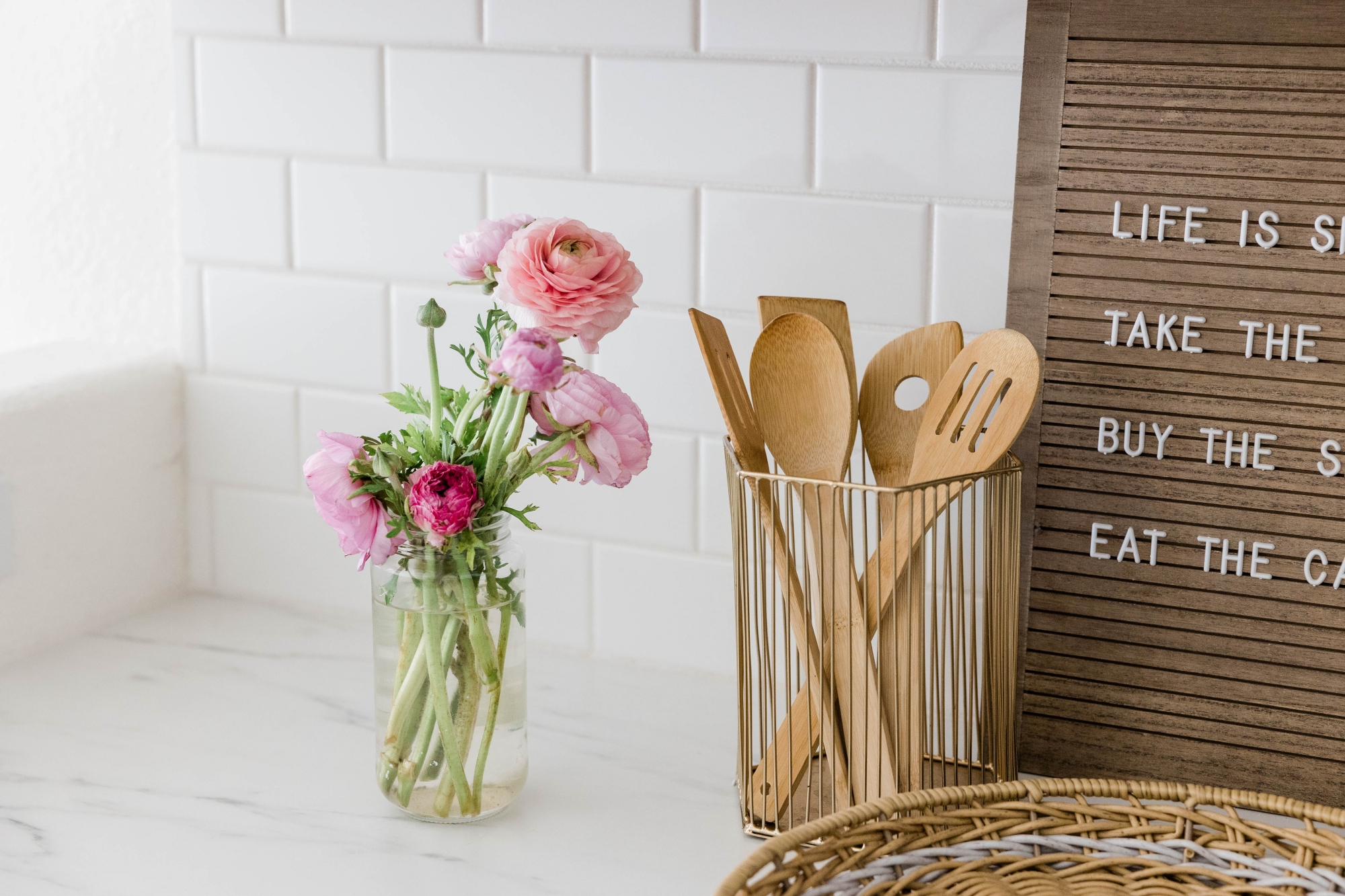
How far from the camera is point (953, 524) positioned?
917mm

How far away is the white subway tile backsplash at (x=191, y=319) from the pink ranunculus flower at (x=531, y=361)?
1.75 ft

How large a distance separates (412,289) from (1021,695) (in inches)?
21.6

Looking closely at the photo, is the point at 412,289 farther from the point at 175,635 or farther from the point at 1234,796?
the point at 1234,796

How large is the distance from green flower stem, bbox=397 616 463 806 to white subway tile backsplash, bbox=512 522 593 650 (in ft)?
0.88

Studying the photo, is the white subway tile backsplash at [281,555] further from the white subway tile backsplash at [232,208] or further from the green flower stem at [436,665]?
the green flower stem at [436,665]

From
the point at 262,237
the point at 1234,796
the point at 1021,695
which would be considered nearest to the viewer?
the point at 1234,796

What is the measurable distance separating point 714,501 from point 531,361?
0.32 m

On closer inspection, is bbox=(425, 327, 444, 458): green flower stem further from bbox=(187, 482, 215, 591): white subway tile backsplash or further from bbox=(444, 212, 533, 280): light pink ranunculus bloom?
bbox=(187, 482, 215, 591): white subway tile backsplash

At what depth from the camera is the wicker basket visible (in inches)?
25.1

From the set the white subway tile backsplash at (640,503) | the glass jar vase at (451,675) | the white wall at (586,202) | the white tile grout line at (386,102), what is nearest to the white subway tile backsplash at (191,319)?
the white wall at (586,202)

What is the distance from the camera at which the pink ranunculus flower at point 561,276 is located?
0.72 meters

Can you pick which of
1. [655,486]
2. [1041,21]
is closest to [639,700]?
[655,486]

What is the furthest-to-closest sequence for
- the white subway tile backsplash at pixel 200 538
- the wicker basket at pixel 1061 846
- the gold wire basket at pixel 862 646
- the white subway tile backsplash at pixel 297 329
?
the white subway tile backsplash at pixel 200 538 → the white subway tile backsplash at pixel 297 329 → the gold wire basket at pixel 862 646 → the wicker basket at pixel 1061 846

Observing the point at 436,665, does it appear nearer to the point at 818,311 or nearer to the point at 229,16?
the point at 818,311
